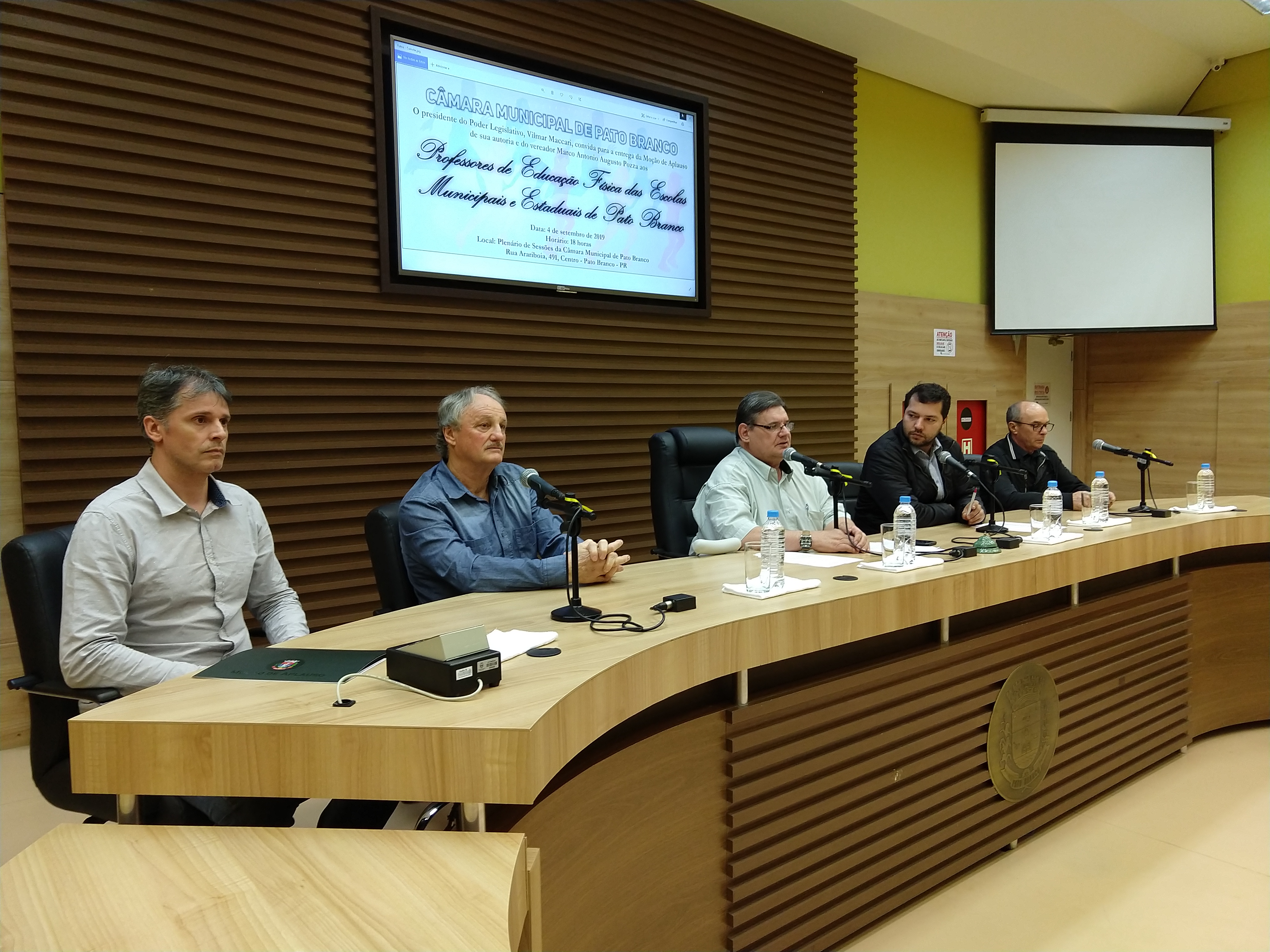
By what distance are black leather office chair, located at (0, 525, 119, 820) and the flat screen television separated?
6.28ft

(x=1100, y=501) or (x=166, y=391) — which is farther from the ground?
(x=166, y=391)

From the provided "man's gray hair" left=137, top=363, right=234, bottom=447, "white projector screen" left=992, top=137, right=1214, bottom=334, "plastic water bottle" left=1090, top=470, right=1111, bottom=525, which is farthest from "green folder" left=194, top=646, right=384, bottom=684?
"white projector screen" left=992, top=137, right=1214, bottom=334

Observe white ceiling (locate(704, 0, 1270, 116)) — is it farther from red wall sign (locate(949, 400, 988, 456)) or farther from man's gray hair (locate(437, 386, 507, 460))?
man's gray hair (locate(437, 386, 507, 460))

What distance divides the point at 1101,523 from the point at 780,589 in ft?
5.78

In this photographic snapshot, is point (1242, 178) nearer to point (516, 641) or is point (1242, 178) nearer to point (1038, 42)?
point (1038, 42)

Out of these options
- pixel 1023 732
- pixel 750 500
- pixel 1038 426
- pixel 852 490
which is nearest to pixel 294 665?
pixel 750 500

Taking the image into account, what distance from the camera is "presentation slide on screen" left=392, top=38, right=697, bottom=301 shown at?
3488mm

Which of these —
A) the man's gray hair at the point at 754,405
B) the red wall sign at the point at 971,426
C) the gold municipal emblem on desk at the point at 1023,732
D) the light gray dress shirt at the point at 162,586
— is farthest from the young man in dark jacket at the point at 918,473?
the red wall sign at the point at 971,426

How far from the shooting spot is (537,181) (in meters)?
3.82

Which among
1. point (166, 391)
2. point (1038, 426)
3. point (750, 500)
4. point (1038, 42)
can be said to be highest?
point (1038, 42)

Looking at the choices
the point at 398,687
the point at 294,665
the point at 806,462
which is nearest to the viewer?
the point at 398,687

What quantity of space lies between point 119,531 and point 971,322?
5607 mm

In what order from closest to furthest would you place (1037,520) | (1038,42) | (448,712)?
(448,712) → (1037,520) → (1038,42)

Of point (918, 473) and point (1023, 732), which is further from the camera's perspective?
point (918, 473)
